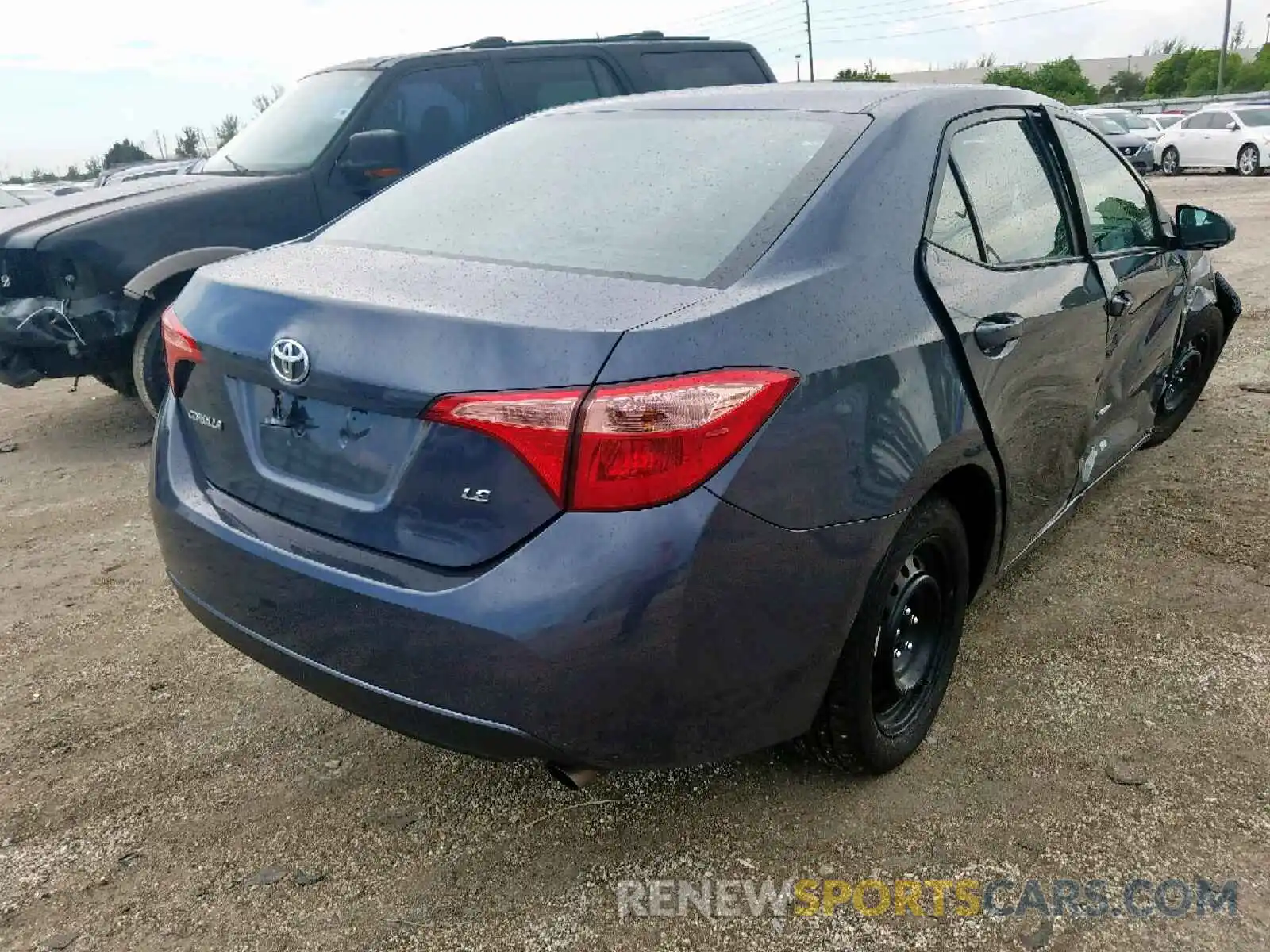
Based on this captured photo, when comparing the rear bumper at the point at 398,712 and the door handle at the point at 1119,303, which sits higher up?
the door handle at the point at 1119,303

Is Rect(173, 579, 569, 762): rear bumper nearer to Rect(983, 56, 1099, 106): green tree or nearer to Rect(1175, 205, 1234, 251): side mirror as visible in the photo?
Rect(1175, 205, 1234, 251): side mirror

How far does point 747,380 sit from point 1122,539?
272 centimetres

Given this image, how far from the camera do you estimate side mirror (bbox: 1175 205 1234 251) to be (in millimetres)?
3816

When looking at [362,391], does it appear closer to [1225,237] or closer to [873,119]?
[873,119]

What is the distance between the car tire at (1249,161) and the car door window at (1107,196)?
22.5 m

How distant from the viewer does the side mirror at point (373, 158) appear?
222 inches

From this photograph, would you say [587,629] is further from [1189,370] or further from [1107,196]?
[1189,370]

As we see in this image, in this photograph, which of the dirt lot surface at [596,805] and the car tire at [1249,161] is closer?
the dirt lot surface at [596,805]

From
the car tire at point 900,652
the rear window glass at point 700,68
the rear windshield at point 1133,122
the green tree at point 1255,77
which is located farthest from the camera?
the green tree at point 1255,77

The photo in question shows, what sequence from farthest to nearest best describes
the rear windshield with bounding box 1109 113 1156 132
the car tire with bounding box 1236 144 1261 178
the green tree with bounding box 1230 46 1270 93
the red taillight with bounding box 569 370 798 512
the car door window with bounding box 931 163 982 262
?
the green tree with bounding box 1230 46 1270 93, the rear windshield with bounding box 1109 113 1156 132, the car tire with bounding box 1236 144 1261 178, the car door window with bounding box 931 163 982 262, the red taillight with bounding box 569 370 798 512

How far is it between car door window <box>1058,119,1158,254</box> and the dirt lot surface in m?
1.20

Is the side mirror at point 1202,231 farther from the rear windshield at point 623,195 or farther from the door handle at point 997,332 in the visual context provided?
the rear windshield at point 623,195

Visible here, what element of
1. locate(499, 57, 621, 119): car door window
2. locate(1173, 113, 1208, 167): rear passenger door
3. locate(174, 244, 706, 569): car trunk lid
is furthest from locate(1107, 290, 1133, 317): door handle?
locate(1173, 113, 1208, 167): rear passenger door

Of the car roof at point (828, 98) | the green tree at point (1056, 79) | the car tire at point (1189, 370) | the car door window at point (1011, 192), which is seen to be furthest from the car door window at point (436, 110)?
the green tree at point (1056, 79)
